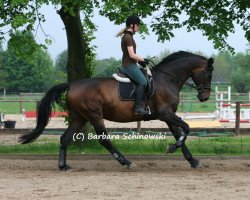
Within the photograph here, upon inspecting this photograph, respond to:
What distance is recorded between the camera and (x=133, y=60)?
1077 centimetres

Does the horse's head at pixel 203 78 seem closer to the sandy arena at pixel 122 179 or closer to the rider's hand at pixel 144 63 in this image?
the rider's hand at pixel 144 63

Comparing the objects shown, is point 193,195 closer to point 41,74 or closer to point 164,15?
point 164,15

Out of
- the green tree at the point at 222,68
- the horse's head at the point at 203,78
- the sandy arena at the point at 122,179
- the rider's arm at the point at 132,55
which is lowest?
the sandy arena at the point at 122,179

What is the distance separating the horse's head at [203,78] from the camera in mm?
11477

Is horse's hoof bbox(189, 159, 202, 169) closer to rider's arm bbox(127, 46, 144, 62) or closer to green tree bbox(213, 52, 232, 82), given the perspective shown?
rider's arm bbox(127, 46, 144, 62)

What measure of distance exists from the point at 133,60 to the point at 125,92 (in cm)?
58

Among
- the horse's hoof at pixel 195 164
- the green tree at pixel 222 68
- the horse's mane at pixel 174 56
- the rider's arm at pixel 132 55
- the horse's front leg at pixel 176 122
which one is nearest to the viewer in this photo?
the rider's arm at pixel 132 55

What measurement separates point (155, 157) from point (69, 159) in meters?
1.76

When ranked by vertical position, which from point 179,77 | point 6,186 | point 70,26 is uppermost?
point 70,26

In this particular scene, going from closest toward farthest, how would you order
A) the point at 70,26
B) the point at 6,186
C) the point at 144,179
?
the point at 6,186 → the point at 144,179 → the point at 70,26

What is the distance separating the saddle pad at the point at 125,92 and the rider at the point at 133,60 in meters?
0.15

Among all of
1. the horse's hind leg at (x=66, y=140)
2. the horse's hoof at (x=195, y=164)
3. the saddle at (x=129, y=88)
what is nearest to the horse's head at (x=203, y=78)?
the saddle at (x=129, y=88)

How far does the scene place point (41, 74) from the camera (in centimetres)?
7650

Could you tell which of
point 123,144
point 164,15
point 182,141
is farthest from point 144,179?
point 164,15
